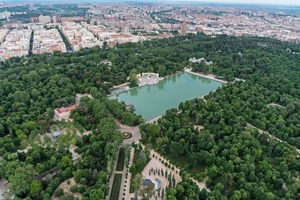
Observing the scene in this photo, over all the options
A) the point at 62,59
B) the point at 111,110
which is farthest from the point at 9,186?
the point at 62,59

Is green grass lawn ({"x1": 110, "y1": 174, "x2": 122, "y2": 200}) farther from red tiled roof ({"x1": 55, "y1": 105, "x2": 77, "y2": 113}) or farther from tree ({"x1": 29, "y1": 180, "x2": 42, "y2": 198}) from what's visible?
red tiled roof ({"x1": 55, "y1": 105, "x2": 77, "y2": 113})

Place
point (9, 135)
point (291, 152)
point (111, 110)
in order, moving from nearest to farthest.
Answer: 1. point (291, 152)
2. point (9, 135)
3. point (111, 110)

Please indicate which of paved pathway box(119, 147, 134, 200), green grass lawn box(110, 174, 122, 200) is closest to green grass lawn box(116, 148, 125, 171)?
paved pathway box(119, 147, 134, 200)

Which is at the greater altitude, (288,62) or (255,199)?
(288,62)

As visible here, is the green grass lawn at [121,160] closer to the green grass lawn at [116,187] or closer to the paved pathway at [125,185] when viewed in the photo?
the paved pathway at [125,185]

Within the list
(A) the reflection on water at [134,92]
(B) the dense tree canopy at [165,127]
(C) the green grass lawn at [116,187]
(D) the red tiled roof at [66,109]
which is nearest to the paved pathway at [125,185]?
(C) the green grass lawn at [116,187]

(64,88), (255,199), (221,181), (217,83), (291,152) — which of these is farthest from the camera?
(217,83)

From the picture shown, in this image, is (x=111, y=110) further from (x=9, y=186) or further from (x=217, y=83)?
(x=217, y=83)
